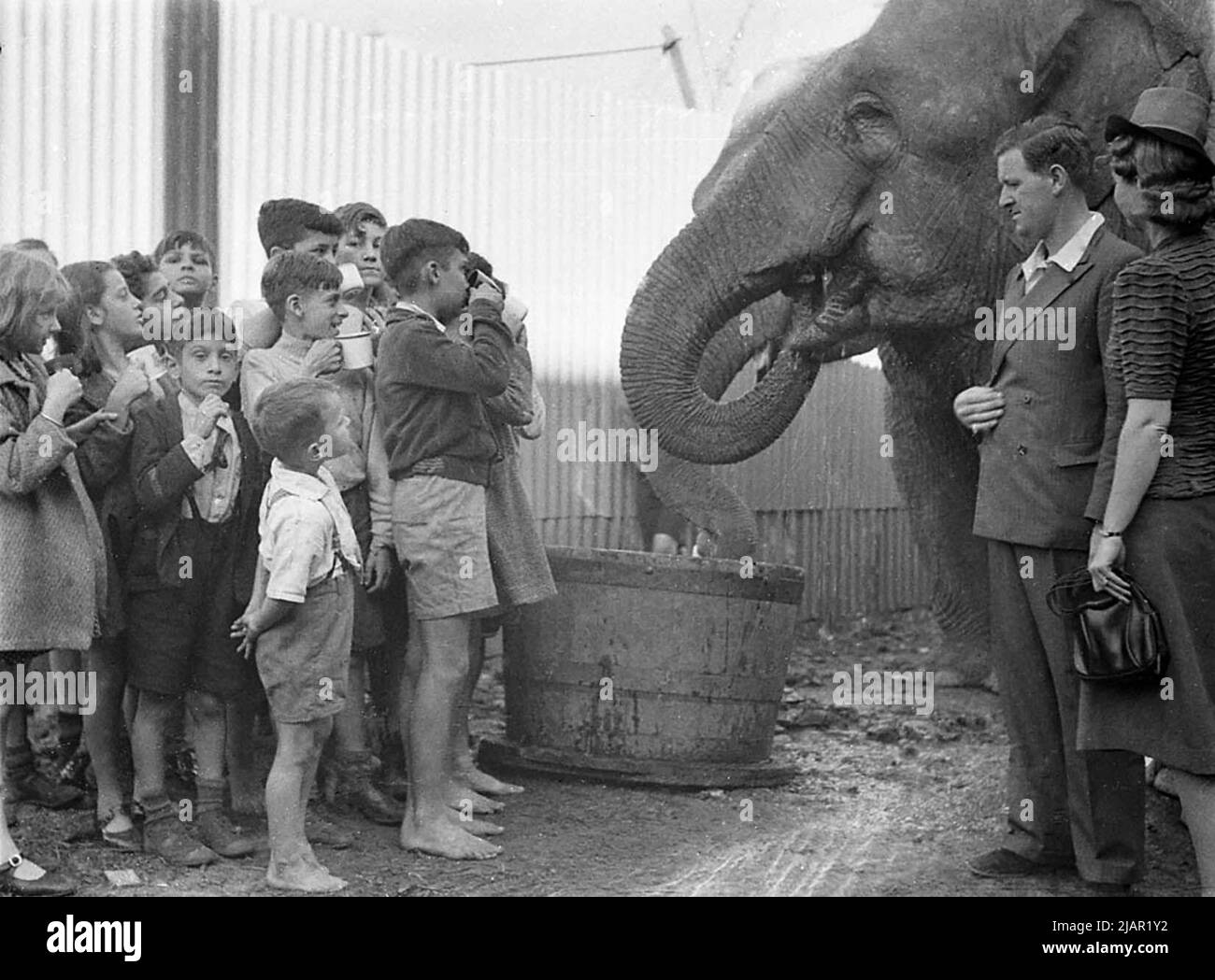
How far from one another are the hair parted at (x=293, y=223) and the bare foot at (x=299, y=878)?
2170mm

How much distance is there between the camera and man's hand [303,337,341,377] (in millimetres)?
4832

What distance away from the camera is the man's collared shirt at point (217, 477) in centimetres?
470

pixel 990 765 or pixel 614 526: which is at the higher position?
pixel 614 526

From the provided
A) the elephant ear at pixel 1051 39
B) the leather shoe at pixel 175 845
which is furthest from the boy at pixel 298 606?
the elephant ear at pixel 1051 39

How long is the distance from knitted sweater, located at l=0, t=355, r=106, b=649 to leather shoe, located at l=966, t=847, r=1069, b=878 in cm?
267

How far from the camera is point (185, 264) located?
5480 millimetres

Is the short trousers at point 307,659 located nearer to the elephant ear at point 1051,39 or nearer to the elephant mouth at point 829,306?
the elephant mouth at point 829,306

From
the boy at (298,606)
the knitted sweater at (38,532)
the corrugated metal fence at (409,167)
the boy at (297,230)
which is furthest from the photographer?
the corrugated metal fence at (409,167)

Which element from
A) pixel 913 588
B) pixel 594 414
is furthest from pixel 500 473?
pixel 913 588

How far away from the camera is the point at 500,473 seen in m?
5.20

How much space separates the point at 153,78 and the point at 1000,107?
3344mm

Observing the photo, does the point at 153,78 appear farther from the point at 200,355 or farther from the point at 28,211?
the point at 200,355

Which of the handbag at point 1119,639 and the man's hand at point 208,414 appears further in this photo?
the man's hand at point 208,414

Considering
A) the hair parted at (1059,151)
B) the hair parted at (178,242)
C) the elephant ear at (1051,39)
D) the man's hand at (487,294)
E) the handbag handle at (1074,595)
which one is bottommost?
the handbag handle at (1074,595)
